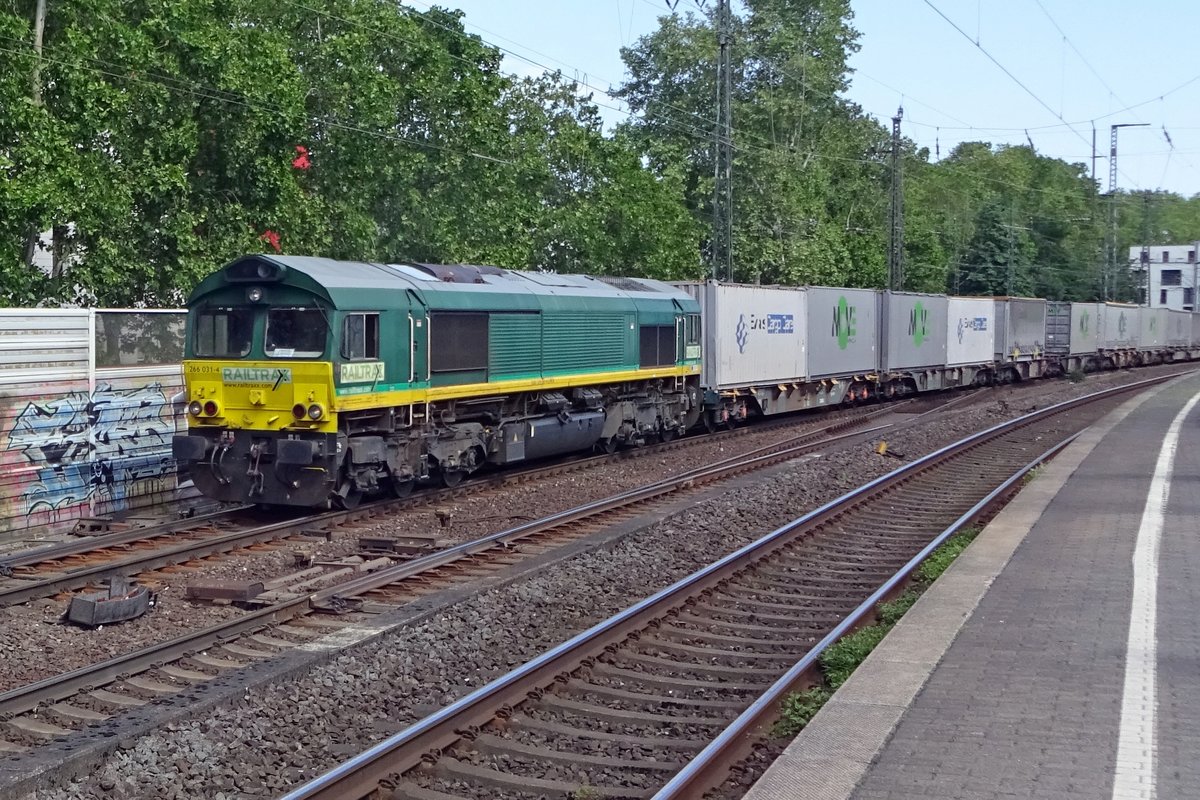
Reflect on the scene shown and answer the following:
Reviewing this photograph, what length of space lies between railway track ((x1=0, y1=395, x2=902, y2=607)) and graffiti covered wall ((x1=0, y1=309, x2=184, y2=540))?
1498 mm

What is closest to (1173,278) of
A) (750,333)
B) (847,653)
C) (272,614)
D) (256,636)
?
(750,333)

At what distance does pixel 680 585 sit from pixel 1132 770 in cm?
507

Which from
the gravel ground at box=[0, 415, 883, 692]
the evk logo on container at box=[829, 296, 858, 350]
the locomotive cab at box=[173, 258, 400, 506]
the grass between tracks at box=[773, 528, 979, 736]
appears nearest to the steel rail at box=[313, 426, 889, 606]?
the gravel ground at box=[0, 415, 883, 692]

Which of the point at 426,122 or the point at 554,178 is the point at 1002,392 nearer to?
the point at 554,178

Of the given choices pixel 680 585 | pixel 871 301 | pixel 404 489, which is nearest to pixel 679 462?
pixel 404 489

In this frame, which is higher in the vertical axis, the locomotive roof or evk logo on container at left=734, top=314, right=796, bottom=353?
the locomotive roof

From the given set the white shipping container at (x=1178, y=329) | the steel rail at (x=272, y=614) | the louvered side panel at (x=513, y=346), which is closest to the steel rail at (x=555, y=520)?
the steel rail at (x=272, y=614)

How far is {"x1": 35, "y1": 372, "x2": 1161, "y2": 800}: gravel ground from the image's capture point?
Result: 6691 millimetres

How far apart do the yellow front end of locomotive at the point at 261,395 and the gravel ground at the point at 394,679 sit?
4093 millimetres

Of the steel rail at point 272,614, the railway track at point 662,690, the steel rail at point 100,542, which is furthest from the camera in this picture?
the steel rail at point 100,542

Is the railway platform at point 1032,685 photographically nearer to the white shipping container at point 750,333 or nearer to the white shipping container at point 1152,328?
the white shipping container at point 750,333

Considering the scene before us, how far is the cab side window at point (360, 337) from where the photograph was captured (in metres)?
14.8

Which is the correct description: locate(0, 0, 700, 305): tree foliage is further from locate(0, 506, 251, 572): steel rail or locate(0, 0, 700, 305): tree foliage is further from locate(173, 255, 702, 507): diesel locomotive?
locate(0, 506, 251, 572): steel rail

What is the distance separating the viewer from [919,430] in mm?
26797
